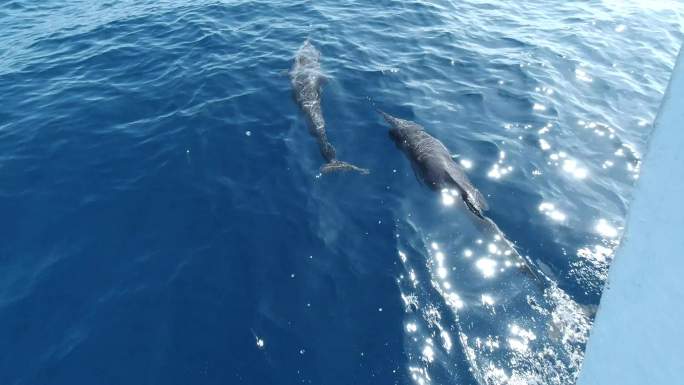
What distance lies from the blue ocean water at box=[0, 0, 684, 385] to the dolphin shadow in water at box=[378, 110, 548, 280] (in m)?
0.28

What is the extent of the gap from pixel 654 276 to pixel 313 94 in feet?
40.9

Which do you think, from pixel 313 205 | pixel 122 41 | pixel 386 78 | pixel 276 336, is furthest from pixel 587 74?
pixel 122 41

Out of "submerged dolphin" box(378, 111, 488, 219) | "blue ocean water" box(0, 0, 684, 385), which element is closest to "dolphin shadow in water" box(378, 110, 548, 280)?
"submerged dolphin" box(378, 111, 488, 219)

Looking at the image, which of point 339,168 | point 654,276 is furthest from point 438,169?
point 654,276

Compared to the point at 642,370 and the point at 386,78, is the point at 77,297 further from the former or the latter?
the point at 386,78

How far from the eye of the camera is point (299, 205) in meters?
10.5

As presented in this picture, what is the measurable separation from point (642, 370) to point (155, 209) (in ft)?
33.5

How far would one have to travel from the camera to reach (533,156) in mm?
A: 11906

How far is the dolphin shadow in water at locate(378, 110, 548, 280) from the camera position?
9695mm

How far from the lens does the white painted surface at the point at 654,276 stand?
256 centimetres

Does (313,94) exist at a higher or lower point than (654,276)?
lower

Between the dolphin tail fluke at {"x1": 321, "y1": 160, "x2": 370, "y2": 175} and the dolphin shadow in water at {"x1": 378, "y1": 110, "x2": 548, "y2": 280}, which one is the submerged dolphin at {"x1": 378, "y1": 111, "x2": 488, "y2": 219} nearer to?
the dolphin shadow in water at {"x1": 378, "y1": 110, "x2": 548, "y2": 280}

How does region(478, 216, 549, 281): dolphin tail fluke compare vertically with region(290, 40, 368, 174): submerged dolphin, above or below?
below

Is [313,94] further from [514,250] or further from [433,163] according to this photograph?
[514,250]
